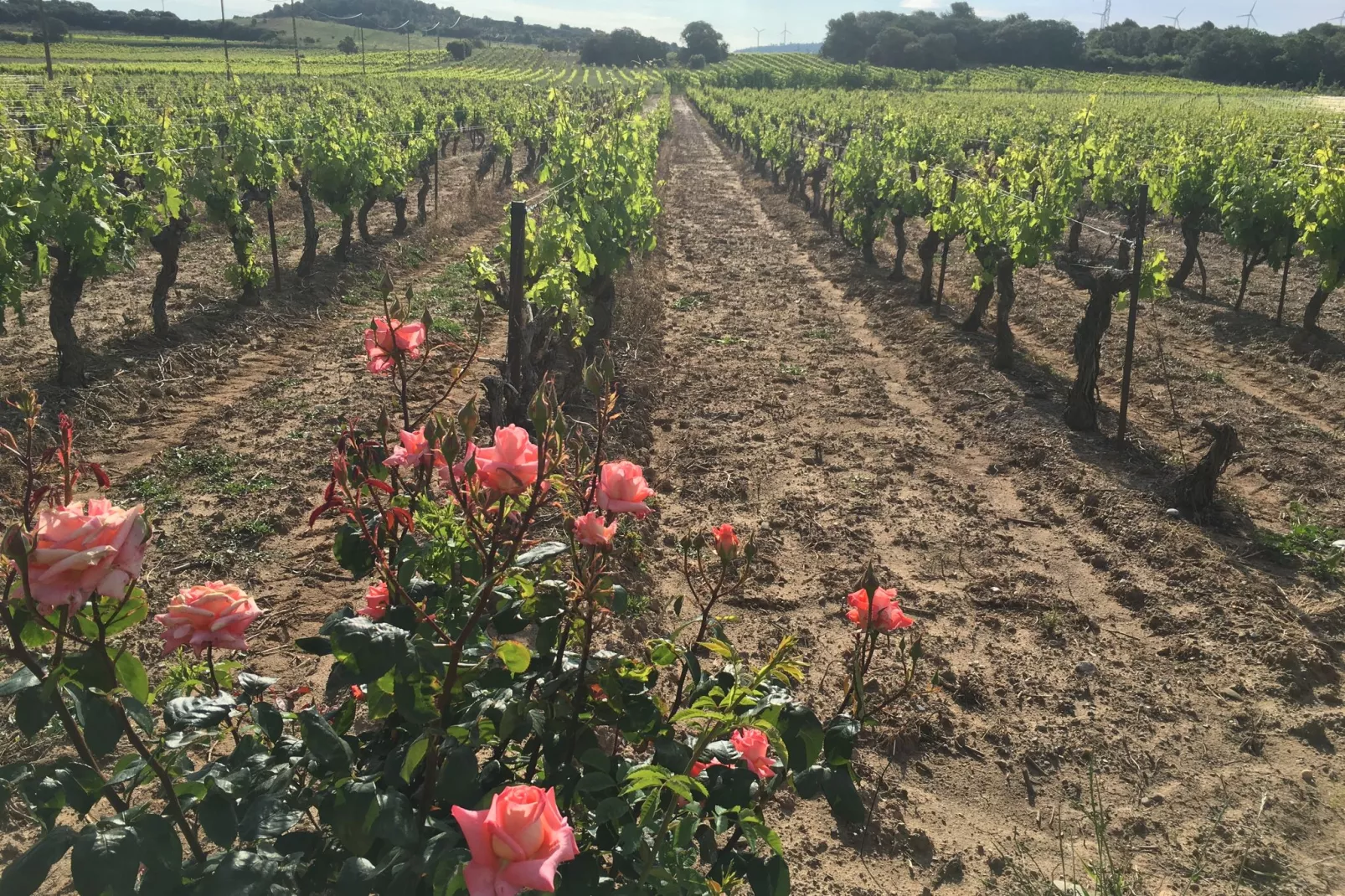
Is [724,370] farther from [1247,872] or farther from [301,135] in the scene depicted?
[301,135]

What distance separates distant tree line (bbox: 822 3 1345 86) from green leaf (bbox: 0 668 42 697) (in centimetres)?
6037

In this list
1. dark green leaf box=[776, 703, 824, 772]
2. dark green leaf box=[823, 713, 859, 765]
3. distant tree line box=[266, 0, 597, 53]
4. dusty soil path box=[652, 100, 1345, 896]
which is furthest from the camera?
distant tree line box=[266, 0, 597, 53]

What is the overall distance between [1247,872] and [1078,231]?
14.0 m

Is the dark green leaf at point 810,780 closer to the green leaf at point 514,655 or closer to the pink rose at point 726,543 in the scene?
the pink rose at point 726,543

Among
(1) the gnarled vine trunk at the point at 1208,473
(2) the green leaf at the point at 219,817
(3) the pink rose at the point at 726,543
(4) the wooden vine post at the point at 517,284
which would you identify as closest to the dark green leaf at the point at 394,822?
(2) the green leaf at the point at 219,817

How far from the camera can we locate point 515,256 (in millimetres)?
5293

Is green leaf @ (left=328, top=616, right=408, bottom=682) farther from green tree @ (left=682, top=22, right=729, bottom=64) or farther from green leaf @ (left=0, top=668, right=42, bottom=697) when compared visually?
green tree @ (left=682, top=22, right=729, bottom=64)

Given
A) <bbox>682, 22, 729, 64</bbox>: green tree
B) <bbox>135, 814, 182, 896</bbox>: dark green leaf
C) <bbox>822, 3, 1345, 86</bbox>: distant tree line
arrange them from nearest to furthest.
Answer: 1. <bbox>135, 814, 182, 896</bbox>: dark green leaf
2. <bbox>822, 3, 1345, 86</bbox>: distant tree line
3. <bbox>682, 22, 729, 64</bbox>: green tree

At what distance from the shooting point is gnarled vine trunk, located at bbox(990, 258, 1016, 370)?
28.2 feet

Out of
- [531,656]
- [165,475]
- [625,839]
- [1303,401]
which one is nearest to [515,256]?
[165,475]

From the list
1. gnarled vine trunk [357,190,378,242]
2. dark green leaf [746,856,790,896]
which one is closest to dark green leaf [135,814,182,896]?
dark green leaf [746,856,790,896]

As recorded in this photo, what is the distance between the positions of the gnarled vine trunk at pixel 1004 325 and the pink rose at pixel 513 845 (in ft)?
26.9

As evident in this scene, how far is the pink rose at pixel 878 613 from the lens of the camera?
78.2 inches

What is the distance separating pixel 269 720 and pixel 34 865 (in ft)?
1.20
